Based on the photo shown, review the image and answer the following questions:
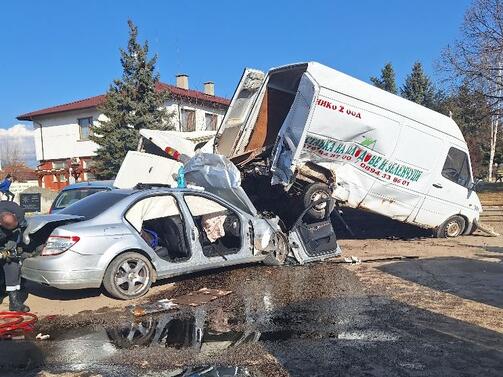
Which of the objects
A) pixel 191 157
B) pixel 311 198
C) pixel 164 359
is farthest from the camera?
pixel 191 157

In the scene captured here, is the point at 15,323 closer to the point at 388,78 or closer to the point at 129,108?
the point at 129,108

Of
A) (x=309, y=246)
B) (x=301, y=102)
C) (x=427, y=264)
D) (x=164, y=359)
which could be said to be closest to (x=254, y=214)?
(x=309, y=246)

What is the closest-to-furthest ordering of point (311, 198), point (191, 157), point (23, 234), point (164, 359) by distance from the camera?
point (164, 359) < point (23, 234) < point (311, 198) < point (191, 157)

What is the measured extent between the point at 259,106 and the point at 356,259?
3.92 m

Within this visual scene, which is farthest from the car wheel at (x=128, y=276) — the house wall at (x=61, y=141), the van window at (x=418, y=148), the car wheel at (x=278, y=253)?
the house wall at (x=61, y=141)

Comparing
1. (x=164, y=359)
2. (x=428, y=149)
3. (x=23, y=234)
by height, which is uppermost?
(x=428, y=149)

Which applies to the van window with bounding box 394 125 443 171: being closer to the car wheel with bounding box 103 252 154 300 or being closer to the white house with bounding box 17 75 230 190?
the car wheel with bounding box 103 252 154 300

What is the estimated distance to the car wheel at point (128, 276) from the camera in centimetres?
681

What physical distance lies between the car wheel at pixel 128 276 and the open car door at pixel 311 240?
273 centimetres

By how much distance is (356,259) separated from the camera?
9.29 m

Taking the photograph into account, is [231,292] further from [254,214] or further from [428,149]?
[428,149]

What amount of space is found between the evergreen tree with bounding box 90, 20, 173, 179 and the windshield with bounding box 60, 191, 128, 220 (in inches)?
731

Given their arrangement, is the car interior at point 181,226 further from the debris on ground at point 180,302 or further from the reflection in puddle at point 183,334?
the reflection in puddle at point 183,334

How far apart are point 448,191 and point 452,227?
108 cm
